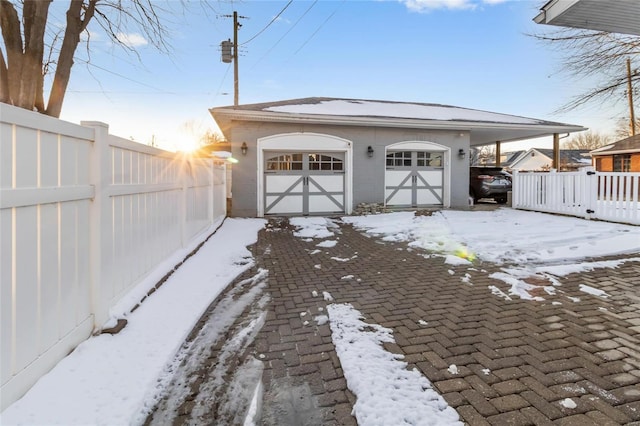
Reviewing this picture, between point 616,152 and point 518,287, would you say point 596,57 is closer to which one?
point 518,287

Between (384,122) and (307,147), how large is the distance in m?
2.51

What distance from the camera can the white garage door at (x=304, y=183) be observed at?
10.9 meters

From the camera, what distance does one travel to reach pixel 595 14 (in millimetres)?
4977

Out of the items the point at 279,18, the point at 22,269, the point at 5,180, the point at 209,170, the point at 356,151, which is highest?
the point at 279,18

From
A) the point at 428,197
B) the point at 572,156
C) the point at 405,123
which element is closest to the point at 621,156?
the point at 428,197

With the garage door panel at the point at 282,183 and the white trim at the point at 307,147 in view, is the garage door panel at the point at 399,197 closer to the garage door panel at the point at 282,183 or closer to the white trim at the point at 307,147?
the white trim at the point at 307,147

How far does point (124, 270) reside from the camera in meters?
3.19

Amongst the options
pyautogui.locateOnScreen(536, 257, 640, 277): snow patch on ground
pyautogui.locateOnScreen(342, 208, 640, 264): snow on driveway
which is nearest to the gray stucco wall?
pyautogui.locateOnScreen(342, 208, 640, 264): snow on driveway

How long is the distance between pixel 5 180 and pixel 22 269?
47 centimetres

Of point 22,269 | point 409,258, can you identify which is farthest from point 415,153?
point 22,269

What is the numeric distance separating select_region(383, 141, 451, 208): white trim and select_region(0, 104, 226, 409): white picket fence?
359 inches

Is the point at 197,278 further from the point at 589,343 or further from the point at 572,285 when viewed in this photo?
the point at 572,285

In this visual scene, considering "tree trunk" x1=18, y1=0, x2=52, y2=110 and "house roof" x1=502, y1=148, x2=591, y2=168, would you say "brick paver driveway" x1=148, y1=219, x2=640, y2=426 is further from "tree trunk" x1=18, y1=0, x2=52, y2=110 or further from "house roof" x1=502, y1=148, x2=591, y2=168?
"house roof" x1=502, y1=148, x2=591, y2=168

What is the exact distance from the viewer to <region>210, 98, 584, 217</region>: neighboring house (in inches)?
412
